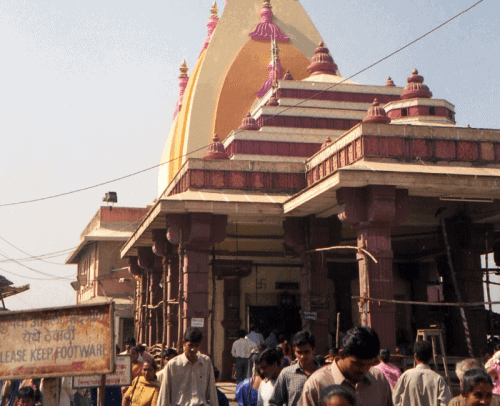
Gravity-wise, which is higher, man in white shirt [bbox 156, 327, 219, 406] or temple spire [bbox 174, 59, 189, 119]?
temple spire [bbox 174, 59, 189, 119]

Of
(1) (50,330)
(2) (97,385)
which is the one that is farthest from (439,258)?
(1) (50,330)

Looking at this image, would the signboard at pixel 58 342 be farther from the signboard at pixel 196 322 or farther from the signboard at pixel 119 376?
the signboard at pixel 196 322

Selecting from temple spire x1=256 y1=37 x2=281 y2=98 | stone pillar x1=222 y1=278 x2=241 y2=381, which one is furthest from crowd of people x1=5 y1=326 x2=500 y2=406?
temple spire x1=256 y1=37 x2=281 y2=98

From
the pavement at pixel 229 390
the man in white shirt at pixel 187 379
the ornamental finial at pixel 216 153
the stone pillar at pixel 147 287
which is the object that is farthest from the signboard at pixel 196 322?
the man in white shirt at pixel 187 379

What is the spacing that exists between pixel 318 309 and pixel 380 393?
1207cm

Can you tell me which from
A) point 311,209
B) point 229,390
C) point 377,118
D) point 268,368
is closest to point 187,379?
point 268,368

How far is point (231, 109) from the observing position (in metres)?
25.4

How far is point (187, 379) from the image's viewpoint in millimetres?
6738

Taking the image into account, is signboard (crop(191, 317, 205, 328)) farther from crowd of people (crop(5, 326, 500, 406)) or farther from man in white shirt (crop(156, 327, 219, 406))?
man in white shirt (crop(156, 327, 219, 406))

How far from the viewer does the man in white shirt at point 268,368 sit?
6770 millimetres

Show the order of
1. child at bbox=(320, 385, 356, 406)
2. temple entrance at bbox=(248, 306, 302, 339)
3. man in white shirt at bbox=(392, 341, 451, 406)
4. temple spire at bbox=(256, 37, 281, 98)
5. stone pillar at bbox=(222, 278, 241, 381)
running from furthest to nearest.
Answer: temple spire at bbox=(256, 37, 281, 98), temple entrance at bbox=(248, 306, 302, 339), stone pillar at bbox=(222, 278, 241, 381), man in white shirt at bbox=(392, 341, 451, 406), child at bbox=(320, 385, 356, 406)

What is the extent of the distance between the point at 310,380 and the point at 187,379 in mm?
2776

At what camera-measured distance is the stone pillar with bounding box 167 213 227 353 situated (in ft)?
50.7

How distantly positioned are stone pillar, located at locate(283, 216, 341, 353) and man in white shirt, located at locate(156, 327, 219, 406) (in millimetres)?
9508
